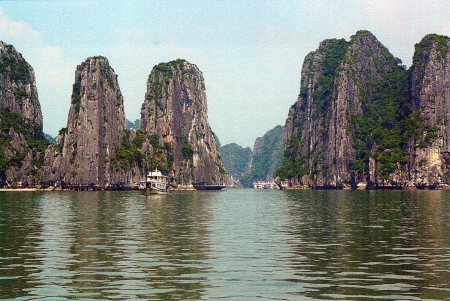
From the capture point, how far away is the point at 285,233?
4762 cm

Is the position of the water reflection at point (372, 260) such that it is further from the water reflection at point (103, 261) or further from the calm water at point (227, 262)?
the water reflection at point (103, 261)

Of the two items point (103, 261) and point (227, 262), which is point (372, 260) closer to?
point (227, 262)

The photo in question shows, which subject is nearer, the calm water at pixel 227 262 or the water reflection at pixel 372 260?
the calm water at pixel 227 262

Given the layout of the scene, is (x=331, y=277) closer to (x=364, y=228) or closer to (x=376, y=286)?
(x=376, y=286)

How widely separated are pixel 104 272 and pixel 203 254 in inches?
300

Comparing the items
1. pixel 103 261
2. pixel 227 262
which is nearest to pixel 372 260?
pixel 227 262

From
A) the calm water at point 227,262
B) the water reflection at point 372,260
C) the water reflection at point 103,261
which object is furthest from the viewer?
the water reflection at point 103,261

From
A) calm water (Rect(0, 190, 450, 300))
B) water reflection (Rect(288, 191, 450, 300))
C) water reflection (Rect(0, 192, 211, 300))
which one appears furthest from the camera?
water reflection (Rect(0, 192, 211, 300))

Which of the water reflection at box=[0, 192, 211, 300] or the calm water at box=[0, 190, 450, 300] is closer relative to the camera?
the calm water at box=[0, 190, 450, 300]

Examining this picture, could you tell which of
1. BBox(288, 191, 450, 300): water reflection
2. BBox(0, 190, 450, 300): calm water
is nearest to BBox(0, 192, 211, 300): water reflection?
BBox(0, 190, 450, 300): calm water

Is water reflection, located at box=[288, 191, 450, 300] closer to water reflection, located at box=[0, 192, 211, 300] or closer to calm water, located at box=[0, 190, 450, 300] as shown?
calm water, located at box=[0, 190, 450, 300]

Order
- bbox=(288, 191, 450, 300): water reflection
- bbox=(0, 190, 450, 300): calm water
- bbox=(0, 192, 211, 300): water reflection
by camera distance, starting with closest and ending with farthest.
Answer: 1. bbox=(0, 190, 450, 300): calm water
2. bbox=(288, 191, 450, 300): water reflection
3. bbox=(0, 192, 211, 300): water reflection

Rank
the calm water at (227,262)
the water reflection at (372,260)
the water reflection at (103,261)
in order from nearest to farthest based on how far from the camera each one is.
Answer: the calm water at (227,262) < the water reflection at (372,260) < the water reflection at (103,261)

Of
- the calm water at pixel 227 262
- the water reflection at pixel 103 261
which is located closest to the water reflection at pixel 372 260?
the calm water at pixel 227 262
